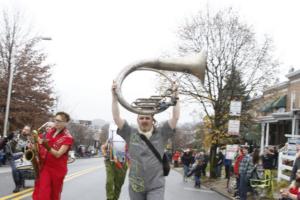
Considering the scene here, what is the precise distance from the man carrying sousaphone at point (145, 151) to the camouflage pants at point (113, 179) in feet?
12.9

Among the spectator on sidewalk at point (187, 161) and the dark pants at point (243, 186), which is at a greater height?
the spectator on sidewalk at point (187, 161)

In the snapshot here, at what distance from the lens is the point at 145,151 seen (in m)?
6.12

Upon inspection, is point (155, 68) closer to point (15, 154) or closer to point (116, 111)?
point (116, 111)

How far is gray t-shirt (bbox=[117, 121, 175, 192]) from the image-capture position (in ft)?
19.9

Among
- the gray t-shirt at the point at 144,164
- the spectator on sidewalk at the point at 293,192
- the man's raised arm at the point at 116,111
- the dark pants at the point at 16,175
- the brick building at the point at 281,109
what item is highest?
the brick building at the point at 281,109

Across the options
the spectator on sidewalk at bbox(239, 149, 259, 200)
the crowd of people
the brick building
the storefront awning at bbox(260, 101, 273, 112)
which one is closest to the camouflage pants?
the crowd of people

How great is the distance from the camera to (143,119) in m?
6.24

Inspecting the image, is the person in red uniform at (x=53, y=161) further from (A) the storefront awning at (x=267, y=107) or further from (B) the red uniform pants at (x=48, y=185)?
(A) the storefront awning at (x=267, y=107)

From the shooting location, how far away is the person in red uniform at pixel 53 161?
7.54 meters

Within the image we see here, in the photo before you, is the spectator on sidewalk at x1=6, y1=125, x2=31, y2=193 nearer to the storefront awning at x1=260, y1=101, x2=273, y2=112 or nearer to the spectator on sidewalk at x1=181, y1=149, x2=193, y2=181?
the spectator on sidewalk at x1=181, y1=149, x2=193, y2=181

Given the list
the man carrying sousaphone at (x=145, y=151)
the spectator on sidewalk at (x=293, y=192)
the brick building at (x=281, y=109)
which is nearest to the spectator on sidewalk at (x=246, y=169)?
the spectator on sidewalk at (x=293, y=192)

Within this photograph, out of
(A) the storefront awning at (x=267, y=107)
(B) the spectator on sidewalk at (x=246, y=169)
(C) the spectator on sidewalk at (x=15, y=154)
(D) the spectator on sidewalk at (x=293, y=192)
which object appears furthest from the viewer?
(A) the storefront awning at (x=267, y=107)

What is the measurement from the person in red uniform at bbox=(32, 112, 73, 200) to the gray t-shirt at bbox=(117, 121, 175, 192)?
66.2 inches

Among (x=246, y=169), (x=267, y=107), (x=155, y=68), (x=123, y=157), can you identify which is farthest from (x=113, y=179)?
(x=267, y=107)
